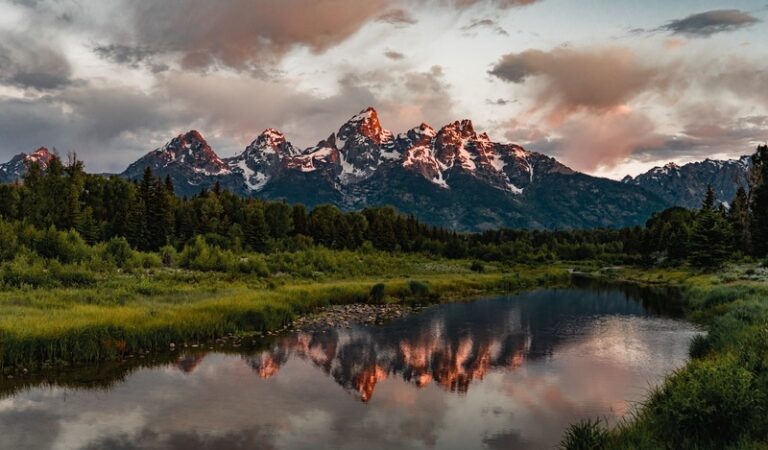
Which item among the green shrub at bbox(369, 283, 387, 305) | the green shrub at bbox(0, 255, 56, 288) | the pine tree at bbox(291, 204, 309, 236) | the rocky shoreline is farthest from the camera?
the pine tree at bbox(291, 204, 309, 236)

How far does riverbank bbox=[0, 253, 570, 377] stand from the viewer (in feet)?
89.0

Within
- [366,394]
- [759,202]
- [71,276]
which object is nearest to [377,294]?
[71,276]

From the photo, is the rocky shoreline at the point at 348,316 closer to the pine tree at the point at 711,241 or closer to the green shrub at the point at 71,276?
the green shrub at the point at 71,276

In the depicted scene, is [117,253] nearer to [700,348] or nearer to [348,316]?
[348,316]

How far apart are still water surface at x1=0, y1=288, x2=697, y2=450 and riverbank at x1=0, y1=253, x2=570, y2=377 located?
3108 millimetres

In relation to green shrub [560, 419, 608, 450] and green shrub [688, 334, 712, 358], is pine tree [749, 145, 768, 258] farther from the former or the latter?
green shrub [560, 419, 608, 450]

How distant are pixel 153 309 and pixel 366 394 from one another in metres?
17.9

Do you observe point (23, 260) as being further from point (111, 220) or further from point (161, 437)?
point (111, 220)

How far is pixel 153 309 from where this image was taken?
3619 cm

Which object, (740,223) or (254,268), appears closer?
(254,268)

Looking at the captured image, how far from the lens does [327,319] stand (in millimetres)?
44281

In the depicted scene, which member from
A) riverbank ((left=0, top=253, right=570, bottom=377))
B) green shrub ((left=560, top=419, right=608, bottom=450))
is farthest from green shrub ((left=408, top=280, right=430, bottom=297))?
green shrub ((left=560, top=419, right=608, bottom=450))

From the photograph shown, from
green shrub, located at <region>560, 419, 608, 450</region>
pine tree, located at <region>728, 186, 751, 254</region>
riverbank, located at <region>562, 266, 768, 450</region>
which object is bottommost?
green shrub, located at <region>560, 419, 608, 450</region>

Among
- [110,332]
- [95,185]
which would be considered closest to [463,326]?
[110,332]
